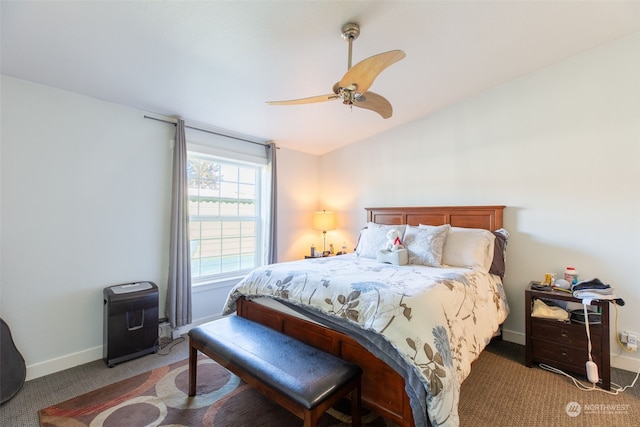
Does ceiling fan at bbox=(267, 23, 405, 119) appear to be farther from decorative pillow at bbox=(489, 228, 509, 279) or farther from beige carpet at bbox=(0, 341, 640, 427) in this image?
beige carpet at bbox=(0, 341, 640, 427)

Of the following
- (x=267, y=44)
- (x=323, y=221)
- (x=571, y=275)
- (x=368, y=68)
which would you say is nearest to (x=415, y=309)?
(x=368, y=68)

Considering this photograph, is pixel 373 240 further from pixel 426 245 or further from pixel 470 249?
pixel 470 249

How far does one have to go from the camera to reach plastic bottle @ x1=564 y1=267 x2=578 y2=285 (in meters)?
2.49

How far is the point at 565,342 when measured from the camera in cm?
227

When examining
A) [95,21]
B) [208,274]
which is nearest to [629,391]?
[208,274]

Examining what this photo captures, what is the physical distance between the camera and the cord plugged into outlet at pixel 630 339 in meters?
2.32

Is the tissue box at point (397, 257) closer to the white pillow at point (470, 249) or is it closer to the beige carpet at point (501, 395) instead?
the white pillow at point (470, 249)

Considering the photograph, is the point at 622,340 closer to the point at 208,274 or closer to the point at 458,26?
the point at 458,26

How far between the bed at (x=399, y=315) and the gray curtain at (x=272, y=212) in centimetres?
137

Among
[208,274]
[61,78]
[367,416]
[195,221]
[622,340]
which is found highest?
[61,78]

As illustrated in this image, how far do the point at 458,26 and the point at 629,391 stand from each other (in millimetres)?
3008

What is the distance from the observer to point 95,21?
5.72 feet

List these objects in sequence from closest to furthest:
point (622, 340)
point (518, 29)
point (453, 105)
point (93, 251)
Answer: point (518, 29) → point (622, 340) → point (93, 251) → point (453, 105)

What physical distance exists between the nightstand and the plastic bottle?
27 centimetres
